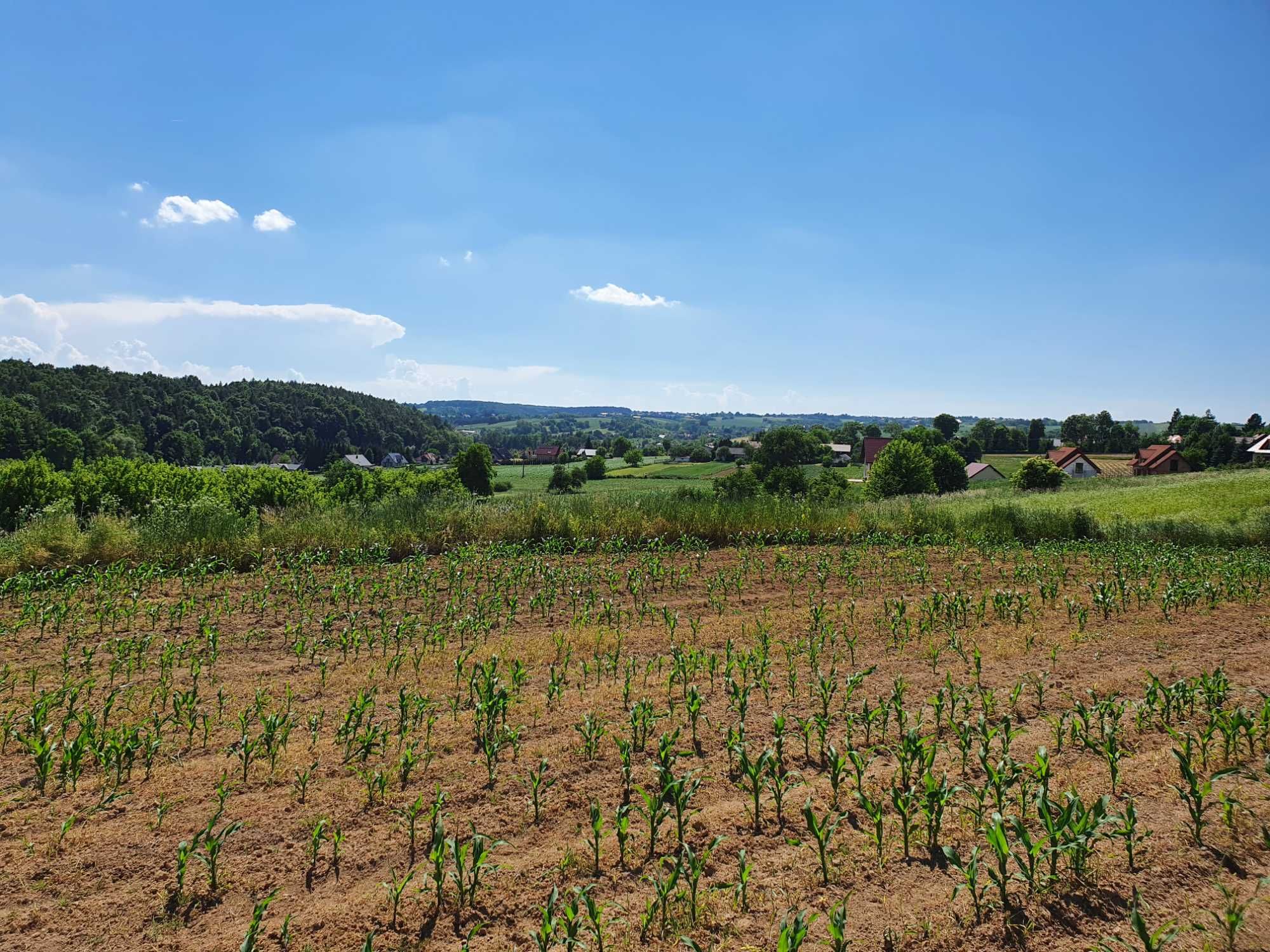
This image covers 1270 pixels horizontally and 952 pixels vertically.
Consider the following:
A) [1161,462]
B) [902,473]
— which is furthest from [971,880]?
[1161,462]

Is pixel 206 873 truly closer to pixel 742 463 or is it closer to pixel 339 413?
pixel 742 463

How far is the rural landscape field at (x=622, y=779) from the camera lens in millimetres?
3270

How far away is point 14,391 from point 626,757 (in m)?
103

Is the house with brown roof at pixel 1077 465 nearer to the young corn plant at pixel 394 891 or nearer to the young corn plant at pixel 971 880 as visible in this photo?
the young corn plant at pixel 971 880

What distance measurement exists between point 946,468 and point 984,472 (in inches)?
910

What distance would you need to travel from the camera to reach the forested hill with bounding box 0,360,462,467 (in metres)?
58.0

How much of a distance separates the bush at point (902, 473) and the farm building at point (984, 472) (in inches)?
1184

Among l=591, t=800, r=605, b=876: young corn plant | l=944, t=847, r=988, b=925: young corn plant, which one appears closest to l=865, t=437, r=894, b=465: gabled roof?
l=944, t=847, r=988, b=925: young corn plant

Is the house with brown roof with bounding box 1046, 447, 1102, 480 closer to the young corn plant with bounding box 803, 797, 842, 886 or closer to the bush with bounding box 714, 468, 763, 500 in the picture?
the bush with bounding box 714, 468, 763, 500

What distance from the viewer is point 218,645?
7617 mm

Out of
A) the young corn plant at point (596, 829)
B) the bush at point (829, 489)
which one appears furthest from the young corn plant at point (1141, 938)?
the bush at point (829, 489)

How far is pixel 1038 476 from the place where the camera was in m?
49.7

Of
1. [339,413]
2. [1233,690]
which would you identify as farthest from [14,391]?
A: [1233,690]

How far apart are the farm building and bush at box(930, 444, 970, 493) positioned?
16422 mm
